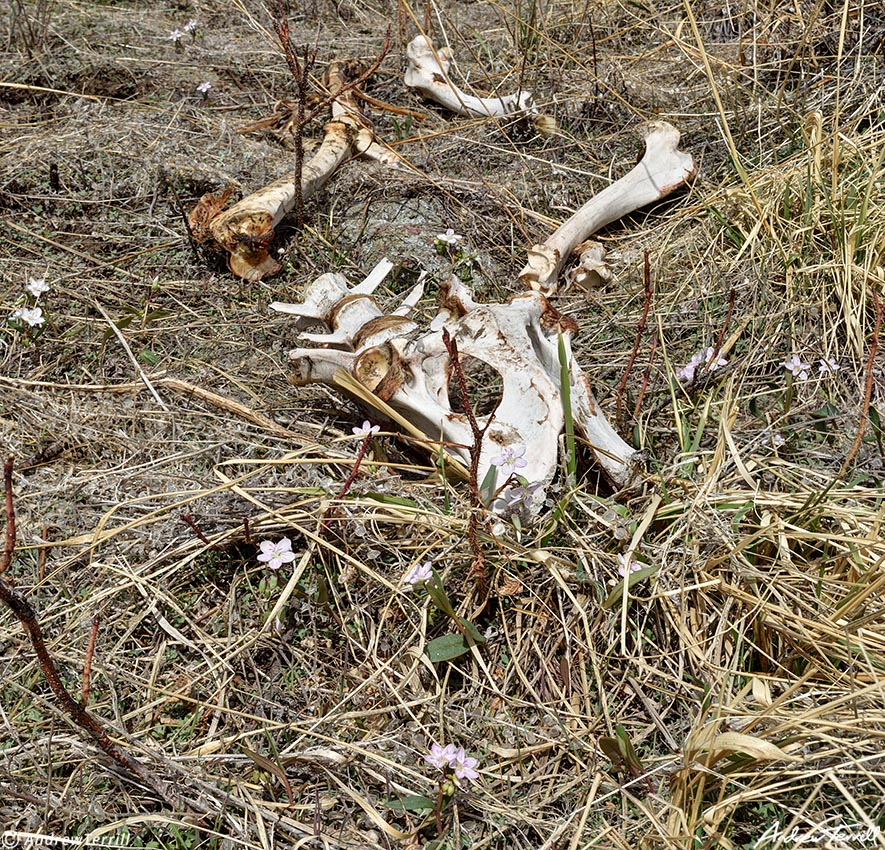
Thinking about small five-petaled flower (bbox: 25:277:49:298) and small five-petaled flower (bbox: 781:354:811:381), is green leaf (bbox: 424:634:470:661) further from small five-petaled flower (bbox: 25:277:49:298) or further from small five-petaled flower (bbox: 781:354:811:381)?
small five-petaled flower (bbox: 25:277:49:298)

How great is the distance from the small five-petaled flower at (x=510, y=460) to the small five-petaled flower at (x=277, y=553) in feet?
1.62

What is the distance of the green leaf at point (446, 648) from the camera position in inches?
68.6

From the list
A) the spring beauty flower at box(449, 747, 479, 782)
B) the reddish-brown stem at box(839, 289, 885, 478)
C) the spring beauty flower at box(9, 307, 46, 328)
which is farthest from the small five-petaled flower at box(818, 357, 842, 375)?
the spring beauty flower at box(9, 307, 46, 328)

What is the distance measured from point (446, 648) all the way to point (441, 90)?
2557 mm

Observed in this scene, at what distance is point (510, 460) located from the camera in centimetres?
187

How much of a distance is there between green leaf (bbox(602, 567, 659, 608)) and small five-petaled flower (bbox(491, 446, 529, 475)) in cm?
34

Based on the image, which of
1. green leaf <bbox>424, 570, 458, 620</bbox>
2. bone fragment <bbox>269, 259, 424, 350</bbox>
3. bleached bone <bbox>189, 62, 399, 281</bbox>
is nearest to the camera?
green leaf <bbox>424, 570, 458, 620</bbox>

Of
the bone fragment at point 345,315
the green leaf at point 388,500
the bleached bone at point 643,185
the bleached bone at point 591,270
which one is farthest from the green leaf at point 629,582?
the bleached bone at point 643,185

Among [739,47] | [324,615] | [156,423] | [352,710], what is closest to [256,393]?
[156,423]

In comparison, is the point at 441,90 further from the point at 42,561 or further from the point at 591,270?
the point at 42,561

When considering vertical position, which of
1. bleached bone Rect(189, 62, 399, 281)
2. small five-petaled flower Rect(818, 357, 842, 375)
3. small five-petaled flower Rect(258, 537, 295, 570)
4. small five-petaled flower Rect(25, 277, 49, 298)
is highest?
small five-petaled flower Rect(25, 277, 49, 298)

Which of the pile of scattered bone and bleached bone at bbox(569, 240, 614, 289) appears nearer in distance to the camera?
the pile of scattered bone

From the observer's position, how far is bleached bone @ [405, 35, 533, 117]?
3.44m

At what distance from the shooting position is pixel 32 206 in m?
2.95
